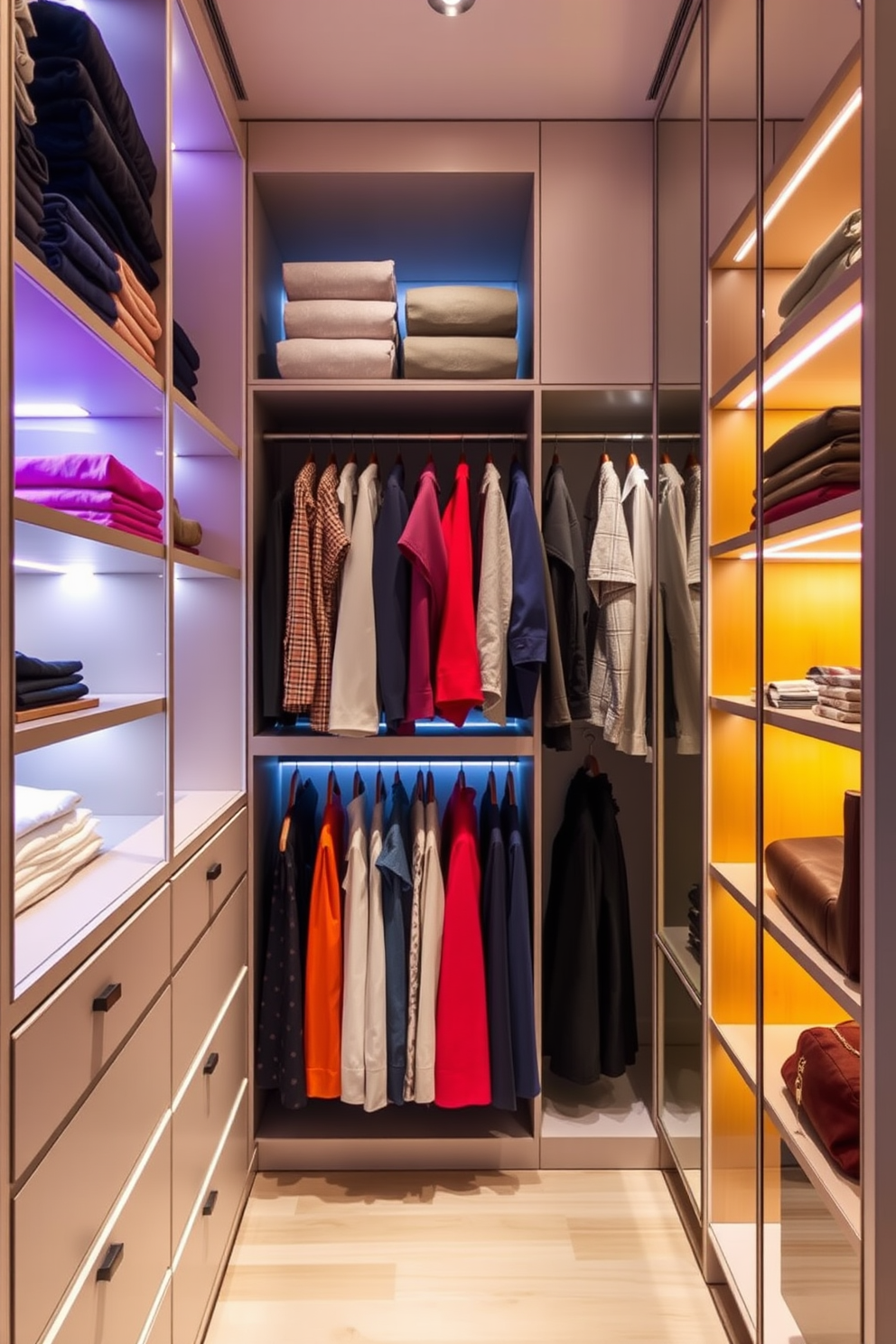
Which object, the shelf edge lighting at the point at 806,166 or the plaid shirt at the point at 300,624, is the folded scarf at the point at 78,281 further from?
the shelf edge lighting at the point at 806,166

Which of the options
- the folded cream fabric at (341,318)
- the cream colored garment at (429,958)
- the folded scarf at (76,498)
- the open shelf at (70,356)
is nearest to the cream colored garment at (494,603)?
the cream colored garment at (429,958)

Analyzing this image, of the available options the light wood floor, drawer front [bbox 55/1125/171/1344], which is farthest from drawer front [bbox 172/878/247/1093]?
the light wood floor

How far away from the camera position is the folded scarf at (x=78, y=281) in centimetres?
116

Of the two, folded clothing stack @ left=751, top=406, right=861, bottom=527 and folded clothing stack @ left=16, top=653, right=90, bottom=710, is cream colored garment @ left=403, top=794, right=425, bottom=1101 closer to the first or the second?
folded clothing stack @ left=16, top=653, right=90, bottom=710

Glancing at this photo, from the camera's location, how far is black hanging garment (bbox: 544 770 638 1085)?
2.28 m

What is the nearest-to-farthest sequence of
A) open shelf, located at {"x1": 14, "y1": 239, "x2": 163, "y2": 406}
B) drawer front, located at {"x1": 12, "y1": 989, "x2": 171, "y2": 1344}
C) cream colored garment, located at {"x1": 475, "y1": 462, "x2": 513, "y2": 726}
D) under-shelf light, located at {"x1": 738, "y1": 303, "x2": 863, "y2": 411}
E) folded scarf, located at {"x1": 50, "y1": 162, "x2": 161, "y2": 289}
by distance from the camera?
1. drawer front, located at {"x1": 12, "y1": 989, "x2": 171, "y2": 1344}
2. open shelf, located at {"x1": 14, "y1": 239, "x2": 163, "y2": 406}
3. under-shelf light, located at {"x1": 738, "y1": 303, "x2": 863, "y2": 411}
4. folded scarf, located at {"x1": 50, "y1": 162, "x2": 161, "y2": 289}
5. cream colored garment, located at {"x1": 475, "y1": 462, "x2": 513, "y2": 726}

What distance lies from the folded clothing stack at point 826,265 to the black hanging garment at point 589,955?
1433 millimetres

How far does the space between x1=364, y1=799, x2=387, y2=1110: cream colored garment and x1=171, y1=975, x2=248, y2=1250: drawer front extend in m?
0.32

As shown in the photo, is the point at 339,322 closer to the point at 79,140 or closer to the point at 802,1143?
the point at 79,140

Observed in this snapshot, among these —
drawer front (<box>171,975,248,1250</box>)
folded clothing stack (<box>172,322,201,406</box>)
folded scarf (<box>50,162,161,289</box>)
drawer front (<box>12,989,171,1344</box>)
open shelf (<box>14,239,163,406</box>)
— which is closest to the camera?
drawer front (<box>12,989,171,1344</box>)

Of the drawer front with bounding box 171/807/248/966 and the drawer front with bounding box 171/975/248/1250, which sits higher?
the drawer front with bounding box 171/807/248/966

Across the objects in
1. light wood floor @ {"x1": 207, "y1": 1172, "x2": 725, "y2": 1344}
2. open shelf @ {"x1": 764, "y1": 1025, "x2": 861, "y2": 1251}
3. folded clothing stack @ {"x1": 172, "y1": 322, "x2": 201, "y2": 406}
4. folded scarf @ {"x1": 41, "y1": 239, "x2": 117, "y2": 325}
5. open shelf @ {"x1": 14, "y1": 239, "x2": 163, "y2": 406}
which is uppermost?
folded clothing stack @ {"x1": 172, "y1": 322, "x2": 201, "y2": 406}

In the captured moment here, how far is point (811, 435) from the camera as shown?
1267 mm

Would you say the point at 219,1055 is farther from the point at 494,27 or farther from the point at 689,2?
the point at 689,2
